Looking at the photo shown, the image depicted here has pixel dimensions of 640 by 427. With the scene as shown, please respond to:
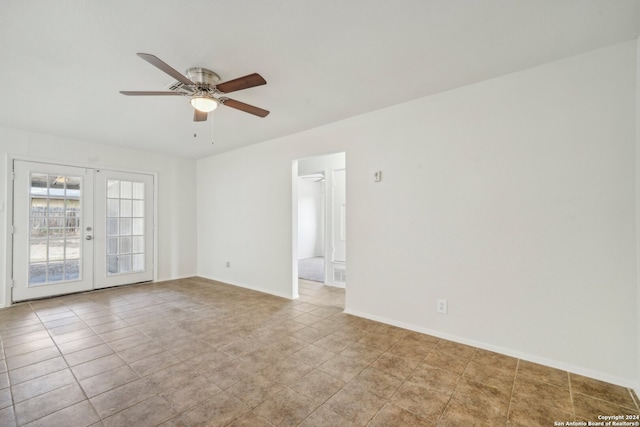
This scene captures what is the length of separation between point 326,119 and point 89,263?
181 inches

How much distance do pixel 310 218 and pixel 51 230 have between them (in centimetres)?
616

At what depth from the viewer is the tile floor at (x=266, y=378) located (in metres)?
1.78

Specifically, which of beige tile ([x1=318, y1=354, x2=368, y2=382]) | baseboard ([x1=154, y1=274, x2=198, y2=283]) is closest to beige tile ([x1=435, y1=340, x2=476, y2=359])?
beige tile ([x1=318, y1=354, x2=368, y2=382])

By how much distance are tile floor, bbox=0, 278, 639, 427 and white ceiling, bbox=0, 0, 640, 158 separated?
2.49m

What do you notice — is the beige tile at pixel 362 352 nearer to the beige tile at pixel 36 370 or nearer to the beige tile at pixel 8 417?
the beige tile at pixel 8 417

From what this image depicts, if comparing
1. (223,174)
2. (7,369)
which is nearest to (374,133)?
(223,174)

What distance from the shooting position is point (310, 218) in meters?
9.15

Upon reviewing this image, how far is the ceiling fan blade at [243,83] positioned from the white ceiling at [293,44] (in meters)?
0.19

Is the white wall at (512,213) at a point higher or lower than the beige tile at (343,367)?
higher

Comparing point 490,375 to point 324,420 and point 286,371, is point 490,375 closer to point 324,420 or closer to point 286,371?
point 324,420

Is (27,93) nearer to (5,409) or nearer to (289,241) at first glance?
(5,409)

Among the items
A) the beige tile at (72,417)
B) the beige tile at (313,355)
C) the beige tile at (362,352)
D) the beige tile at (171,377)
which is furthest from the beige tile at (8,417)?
the beige tile at (362,352)

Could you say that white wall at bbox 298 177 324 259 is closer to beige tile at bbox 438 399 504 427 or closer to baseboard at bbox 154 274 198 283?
baseboard at bbox 154 274 198 283

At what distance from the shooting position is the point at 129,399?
1.92 meters
